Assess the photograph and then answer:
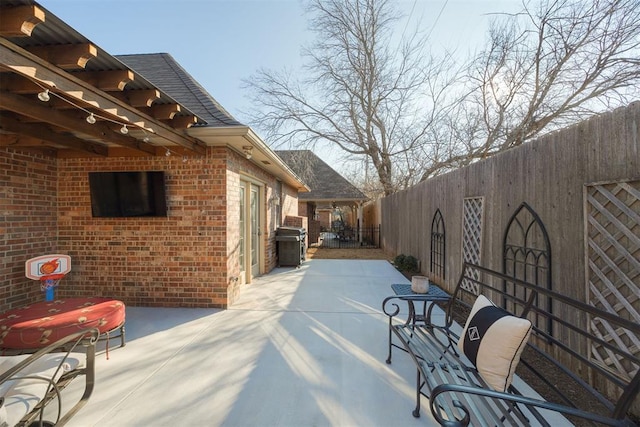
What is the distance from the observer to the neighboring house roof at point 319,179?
567 inches

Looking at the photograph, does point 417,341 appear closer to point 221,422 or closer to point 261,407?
point 261,407

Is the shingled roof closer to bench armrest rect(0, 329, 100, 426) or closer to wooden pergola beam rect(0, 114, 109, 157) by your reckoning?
wooden pergola beam rect(0, 114, 109, 157)

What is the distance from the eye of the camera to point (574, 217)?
2.63 metres

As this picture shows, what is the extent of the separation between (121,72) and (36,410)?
2.65 metres

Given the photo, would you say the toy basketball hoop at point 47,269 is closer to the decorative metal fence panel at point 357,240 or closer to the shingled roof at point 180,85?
the shingled roof at point 180,85

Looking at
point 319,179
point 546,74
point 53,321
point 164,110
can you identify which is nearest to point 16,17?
point 164,110

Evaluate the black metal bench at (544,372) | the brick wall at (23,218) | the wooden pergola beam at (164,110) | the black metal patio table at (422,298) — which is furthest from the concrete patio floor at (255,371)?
the wooden pergola beam at (164,110)

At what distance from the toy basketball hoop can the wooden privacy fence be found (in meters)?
6.07

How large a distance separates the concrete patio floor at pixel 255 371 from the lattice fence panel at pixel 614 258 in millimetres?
1651

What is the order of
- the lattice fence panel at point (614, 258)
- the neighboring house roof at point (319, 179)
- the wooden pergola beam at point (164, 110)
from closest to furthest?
the lattice fence panel at point (614, 258), the wooden pergola beam at point (164, 110), the neighboring house roof at point (319, 179)

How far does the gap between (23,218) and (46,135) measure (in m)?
1.56

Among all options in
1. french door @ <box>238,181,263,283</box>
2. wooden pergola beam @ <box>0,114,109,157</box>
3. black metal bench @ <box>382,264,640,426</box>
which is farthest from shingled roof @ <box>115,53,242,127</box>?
black metal bench @ <box>382,264,640,426</box>

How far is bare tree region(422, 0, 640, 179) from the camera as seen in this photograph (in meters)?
6.89

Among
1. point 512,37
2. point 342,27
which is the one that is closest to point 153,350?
point 512,37
